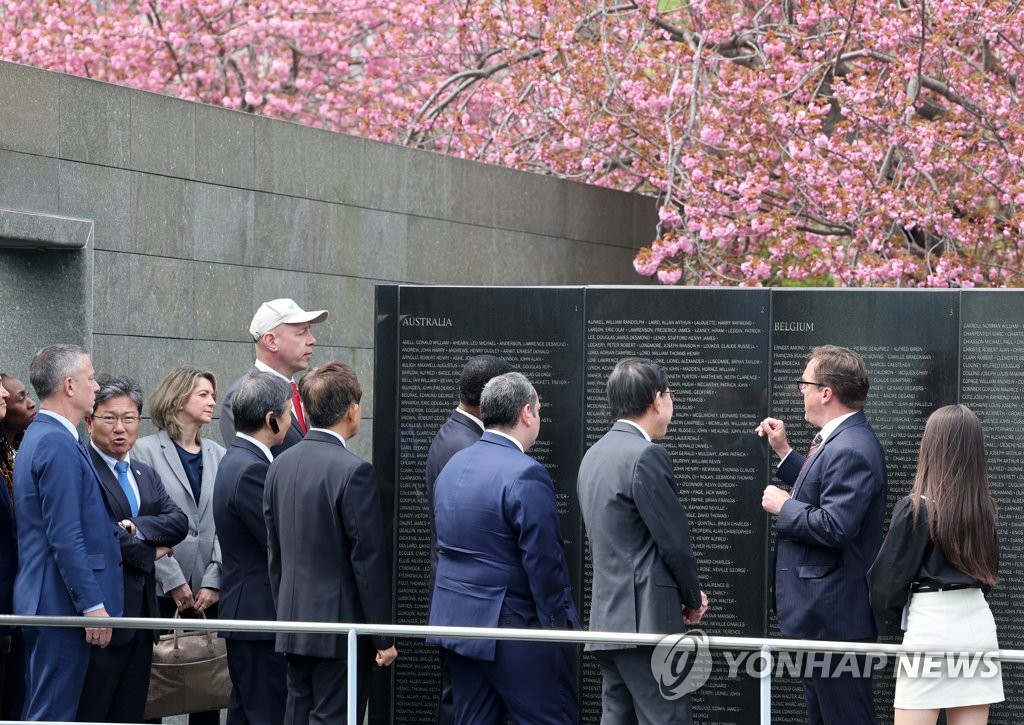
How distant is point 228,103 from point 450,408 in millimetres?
9211

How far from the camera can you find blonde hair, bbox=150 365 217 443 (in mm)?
7914

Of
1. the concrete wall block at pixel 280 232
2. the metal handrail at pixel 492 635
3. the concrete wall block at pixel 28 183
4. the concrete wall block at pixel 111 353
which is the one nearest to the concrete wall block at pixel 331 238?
the concrete wall block at pixel 280 232

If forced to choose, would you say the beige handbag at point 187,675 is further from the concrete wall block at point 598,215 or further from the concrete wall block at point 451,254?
the concrete wall block at point 598,215

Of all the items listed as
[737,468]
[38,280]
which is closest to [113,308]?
[38,280]

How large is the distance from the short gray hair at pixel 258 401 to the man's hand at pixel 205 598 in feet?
3.27

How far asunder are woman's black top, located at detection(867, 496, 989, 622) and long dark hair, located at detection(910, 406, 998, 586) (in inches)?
1.4

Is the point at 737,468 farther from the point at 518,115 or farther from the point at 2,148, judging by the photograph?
the point at 518,115

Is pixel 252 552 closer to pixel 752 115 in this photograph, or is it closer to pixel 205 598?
pixel 205 598

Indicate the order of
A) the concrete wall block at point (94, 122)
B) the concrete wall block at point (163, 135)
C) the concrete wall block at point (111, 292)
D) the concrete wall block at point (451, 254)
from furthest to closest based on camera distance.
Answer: the concrete wall block at point (451, 254), the concrete wall block at point (163, 135), the concrete wall block at point (111, 292), the concrete wall block at point (94, 122)

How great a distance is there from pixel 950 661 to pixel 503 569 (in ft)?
5.95

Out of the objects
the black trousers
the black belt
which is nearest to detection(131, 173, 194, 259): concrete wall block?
the black trousers

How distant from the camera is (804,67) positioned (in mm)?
12844

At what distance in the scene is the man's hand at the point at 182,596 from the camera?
305 inches

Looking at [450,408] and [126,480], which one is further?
[450,408]
